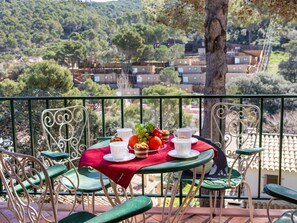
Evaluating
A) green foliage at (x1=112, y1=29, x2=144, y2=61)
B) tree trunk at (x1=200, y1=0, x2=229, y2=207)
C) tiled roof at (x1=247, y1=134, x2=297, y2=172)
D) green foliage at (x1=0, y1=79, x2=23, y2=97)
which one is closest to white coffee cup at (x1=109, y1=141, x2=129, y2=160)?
tree trunk at (x1=200, y1=0, x2=229, y2=207)

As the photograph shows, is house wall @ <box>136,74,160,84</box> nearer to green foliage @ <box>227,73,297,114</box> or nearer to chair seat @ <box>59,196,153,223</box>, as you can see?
green foliage @ <box>227,73,297,114</box>

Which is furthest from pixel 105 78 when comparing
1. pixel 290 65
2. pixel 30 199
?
pixel 30 199

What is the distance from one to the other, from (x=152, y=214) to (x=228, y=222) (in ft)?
2.00

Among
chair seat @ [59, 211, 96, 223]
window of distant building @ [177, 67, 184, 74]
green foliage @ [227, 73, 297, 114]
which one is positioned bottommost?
chair seat @ [59, 211, 96, 223]

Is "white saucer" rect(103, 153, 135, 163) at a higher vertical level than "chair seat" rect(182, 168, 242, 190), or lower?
higher

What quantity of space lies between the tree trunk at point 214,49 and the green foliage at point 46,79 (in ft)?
21.9

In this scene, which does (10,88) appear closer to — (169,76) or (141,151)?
(169,76)

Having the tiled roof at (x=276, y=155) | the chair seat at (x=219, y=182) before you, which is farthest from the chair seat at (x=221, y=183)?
the tiled roof at (x=276, y=155)

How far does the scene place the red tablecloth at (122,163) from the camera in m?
1.66

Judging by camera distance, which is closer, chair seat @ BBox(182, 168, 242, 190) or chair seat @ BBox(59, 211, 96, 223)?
chair seat @ BBox(59, 211, 96, 223)

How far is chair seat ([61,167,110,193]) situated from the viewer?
2305 mm

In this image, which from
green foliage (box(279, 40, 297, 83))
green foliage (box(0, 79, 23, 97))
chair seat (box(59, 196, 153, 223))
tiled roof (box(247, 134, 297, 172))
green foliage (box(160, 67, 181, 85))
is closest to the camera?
chair seat (box(59, 196, 153, 223))

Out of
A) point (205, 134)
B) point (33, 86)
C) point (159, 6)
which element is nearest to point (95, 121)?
point (33, 86)

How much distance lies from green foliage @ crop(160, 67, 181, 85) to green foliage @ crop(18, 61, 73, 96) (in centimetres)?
399
